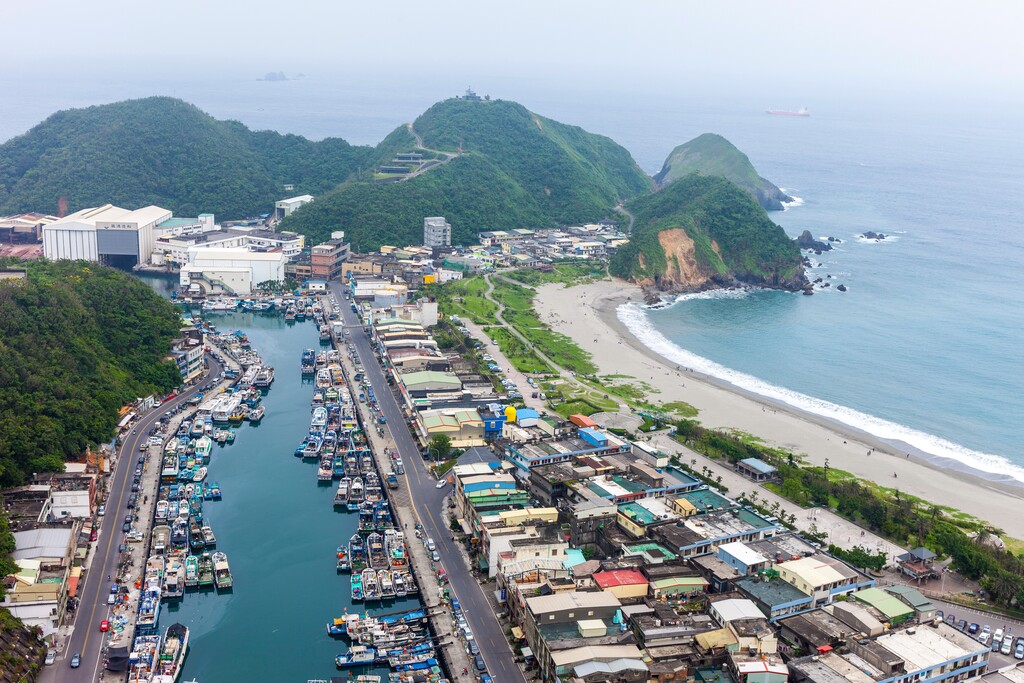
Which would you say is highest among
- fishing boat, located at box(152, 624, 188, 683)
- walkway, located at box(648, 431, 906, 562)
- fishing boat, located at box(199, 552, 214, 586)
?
walkway, located at box(648, 431, 906, 562)

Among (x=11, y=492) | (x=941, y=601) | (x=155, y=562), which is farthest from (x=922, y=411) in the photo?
(x=11, y=492)

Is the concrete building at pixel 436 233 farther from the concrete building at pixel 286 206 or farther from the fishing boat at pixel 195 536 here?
the fishing boat at pixel 195 536

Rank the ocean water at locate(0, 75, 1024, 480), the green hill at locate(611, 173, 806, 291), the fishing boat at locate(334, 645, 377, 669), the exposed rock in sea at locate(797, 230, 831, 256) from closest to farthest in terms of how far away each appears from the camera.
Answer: the fishing boat at locate(334, 645, 377, 669) < the ocean water at locate(0, 75, 1024, 480) < the green hill at locate(611, 173, 806, 291) < the exposed rock in sea at locate(797, 230, 831, 256)

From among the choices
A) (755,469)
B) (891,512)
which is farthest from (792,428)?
(891,512)

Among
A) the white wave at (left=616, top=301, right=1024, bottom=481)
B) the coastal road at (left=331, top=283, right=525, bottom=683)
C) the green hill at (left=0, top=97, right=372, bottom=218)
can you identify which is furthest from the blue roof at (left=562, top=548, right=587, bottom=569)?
the green hill at (left=0, top=97, right=372, bottom=218)

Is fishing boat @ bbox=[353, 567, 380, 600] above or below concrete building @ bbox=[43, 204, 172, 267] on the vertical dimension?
below

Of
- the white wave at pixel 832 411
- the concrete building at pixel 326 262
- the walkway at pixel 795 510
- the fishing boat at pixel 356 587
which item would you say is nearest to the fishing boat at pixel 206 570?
the fishing boat at pixel 356 587

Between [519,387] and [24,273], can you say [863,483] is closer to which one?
[519,387]

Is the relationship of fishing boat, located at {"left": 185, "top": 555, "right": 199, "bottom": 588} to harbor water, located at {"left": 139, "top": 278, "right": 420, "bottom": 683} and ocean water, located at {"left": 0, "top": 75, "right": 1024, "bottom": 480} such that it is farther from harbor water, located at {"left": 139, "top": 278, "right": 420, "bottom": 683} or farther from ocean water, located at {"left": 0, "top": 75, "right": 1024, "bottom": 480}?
ocean water, located at {"left": 0, "top": 75, "right": 1024, "bottom": 480}
